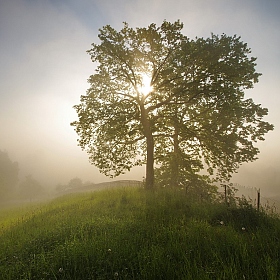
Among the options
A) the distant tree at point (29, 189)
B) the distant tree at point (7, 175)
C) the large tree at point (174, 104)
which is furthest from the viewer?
the distant tree at point (29, 189)

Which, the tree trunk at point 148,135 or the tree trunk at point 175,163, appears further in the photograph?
the tree trunk at point 175,163

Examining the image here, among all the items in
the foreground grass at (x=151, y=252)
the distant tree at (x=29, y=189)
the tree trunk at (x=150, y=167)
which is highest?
the tree trunk at (x=150, y=167)

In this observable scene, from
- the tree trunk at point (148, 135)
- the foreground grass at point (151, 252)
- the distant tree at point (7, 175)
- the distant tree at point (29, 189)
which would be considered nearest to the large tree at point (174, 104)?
the tree trunk at point (148, 135)

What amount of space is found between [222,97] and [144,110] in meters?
5.80

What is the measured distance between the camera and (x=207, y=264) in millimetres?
4508

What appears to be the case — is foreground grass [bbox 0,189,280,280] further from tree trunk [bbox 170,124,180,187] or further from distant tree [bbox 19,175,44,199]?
distant tree [bbox 19,175,44,199]

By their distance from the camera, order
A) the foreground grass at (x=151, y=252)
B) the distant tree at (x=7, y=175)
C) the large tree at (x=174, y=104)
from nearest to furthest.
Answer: the foreground grass at (x=151, y=252) < the large tree at (x=174, y=104) < the distant tree at (x=7, y=175)

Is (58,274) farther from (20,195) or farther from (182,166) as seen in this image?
(20,195)

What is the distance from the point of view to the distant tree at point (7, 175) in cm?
5350

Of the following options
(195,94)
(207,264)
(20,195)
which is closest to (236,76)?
(195,94)

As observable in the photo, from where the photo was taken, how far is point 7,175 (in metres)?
59.1

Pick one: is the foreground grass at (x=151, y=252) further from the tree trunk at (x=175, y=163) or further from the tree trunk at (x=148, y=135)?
the tree trunk at (x=175, y=163)

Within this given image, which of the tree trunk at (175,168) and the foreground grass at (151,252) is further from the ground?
the tree trunk at (175,168)

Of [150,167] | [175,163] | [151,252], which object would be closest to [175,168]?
[175,163]
